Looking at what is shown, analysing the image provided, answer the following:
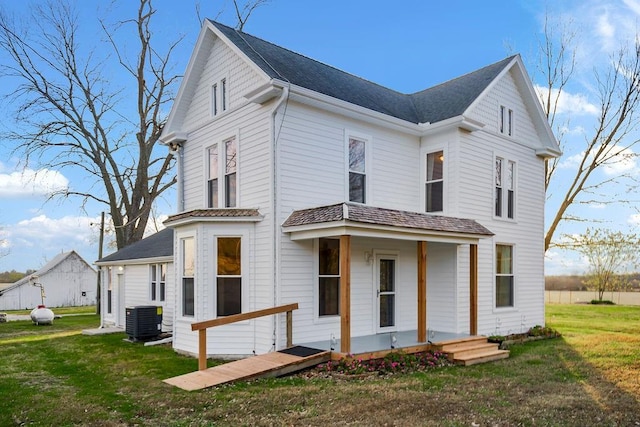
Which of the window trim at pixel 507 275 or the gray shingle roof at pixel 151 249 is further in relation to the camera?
the gray shingle roof at pixel 151 249

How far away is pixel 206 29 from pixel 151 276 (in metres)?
7.92

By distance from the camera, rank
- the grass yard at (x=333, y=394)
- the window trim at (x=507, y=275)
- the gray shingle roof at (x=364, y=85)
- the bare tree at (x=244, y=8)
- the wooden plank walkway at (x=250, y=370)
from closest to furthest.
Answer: the grass yard at (x=333, y=394), the wooden plank walkway at (x=250, y=370), the gray shingle roof at (x=364, y=85), the window trim at (x=507, y=275), the bare tree at (x=244, y=8)

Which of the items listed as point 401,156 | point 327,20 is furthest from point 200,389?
point 327,20

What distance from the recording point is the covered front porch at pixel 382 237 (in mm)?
8859

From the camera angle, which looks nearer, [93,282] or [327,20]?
[327,20]

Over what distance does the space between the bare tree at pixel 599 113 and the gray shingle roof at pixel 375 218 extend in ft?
38.5

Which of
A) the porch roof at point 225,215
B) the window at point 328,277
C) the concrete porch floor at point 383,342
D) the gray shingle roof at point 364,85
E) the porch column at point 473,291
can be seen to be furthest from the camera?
the porch column at point 473,291

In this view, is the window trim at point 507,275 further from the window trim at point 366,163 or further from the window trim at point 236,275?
the window trim at point 236,275

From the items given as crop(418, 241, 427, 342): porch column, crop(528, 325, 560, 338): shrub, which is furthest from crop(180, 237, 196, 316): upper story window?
crop(528, 325, 560, 338): shrub

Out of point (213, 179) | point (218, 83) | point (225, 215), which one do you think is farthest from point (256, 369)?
point (218, 83)

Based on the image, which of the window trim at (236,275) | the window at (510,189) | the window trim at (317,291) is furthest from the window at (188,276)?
the window at (510,189)

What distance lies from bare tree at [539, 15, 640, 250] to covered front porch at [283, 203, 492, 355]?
37.0ft

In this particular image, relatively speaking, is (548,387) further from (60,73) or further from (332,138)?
(60,73)

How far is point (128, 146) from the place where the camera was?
80.9 ft
